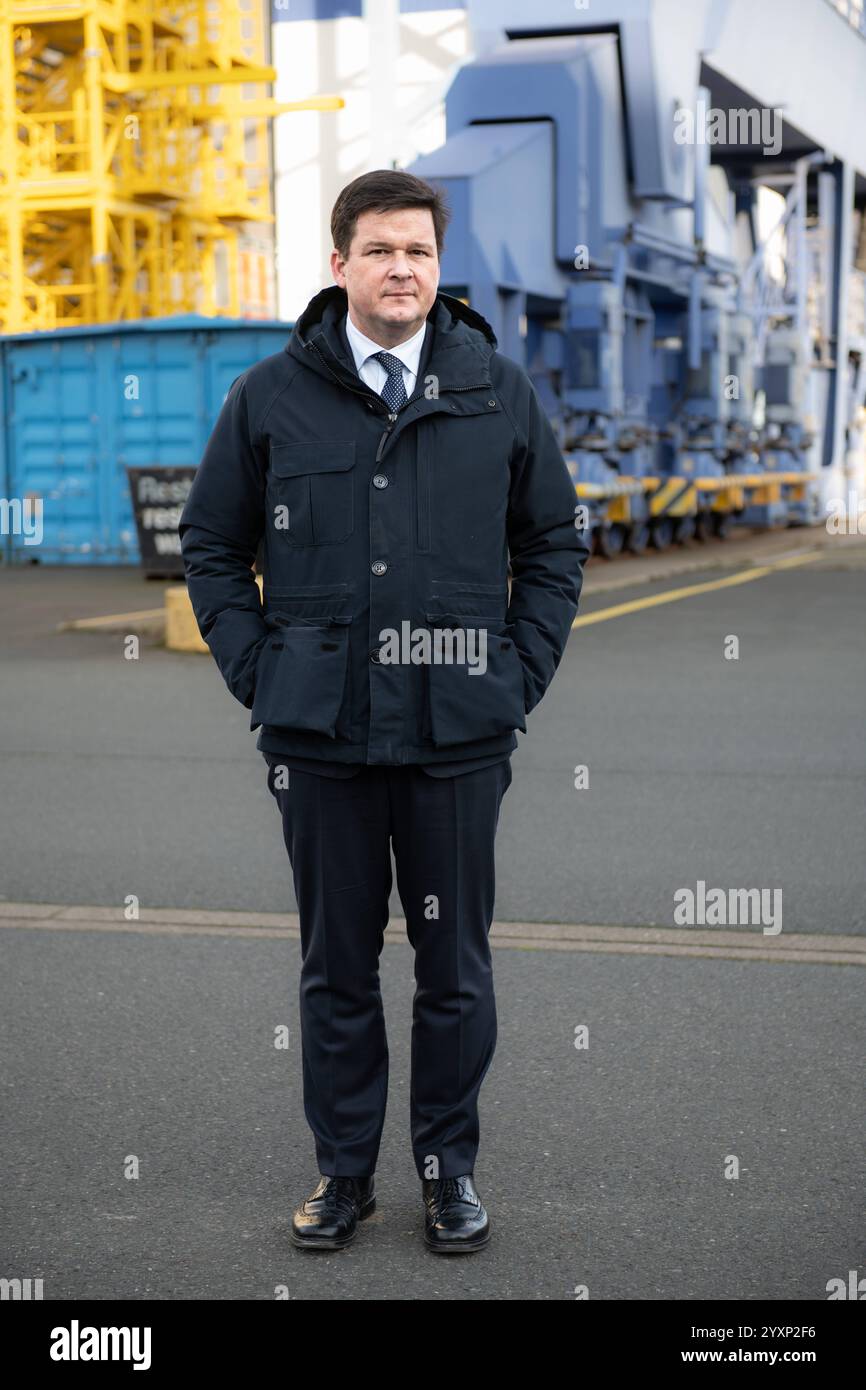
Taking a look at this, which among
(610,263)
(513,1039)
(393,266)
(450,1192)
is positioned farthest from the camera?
(610,263)

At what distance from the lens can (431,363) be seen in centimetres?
328

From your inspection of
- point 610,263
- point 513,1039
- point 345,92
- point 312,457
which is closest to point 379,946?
point 312,457

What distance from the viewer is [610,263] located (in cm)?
2161

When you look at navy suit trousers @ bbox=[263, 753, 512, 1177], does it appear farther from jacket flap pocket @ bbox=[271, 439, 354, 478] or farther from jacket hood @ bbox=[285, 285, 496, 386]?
jacket hood @ bbox=[285, 285, 496, 386]

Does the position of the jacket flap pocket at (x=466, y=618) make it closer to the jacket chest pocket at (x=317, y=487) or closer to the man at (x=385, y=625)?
the man at (x=385, y=625)

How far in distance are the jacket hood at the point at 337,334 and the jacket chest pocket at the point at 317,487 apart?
0.16 m

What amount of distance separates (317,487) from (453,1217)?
1334mm

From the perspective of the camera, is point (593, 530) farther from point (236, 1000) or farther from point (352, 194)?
point (352, 194)

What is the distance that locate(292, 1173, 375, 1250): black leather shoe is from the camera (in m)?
3.34

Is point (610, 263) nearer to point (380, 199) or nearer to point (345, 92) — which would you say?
point (345, 92)

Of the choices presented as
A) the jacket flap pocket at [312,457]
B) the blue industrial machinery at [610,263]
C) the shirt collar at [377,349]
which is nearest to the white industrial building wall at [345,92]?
the blue industrial machinery at [610,263]

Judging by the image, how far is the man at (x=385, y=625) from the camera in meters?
3.22

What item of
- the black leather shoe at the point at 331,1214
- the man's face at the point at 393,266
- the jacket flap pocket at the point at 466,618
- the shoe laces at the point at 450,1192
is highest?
the man's face at the point at 393,266
